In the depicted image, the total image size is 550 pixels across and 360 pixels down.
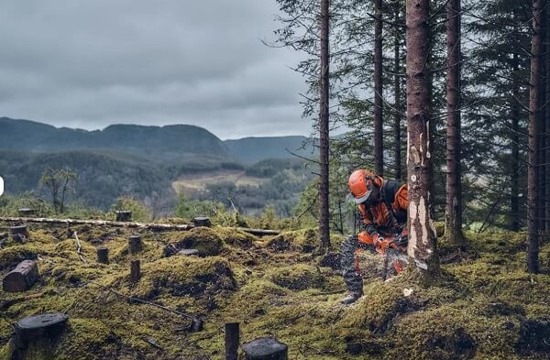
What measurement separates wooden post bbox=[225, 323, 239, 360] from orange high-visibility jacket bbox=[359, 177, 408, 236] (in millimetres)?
3197

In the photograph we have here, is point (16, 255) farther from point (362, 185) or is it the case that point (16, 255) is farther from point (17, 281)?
point (362, 185)

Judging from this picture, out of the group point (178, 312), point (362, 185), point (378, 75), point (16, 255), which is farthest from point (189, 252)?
point (378, 75)

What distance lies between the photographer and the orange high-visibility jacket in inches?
272

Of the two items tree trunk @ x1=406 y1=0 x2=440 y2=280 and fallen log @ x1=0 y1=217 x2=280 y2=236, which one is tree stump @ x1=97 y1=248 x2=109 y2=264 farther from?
tree trunk @ x1=406 y1=0 x2=440 y2=280

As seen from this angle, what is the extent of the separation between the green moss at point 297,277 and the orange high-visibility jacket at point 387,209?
8.55 feet

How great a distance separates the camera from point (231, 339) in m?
4.95

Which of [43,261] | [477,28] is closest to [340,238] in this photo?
[43,261]

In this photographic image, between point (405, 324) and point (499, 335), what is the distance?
3.66ft

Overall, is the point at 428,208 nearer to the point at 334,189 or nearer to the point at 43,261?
the point at 43,261

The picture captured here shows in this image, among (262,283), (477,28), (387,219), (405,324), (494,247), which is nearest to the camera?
(405,324)

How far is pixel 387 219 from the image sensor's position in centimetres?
711

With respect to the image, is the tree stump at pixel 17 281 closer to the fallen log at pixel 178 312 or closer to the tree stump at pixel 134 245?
the fallen log at pixel 178 312

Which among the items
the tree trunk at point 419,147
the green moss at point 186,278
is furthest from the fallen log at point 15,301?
the tree trunk at point 419,147

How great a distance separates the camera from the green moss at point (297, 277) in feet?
29.7
